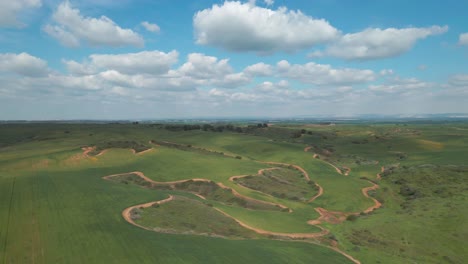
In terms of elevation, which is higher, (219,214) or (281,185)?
(219,214)

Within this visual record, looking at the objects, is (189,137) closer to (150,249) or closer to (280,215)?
(280,215)

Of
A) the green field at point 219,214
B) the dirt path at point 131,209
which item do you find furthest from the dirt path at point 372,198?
the dirt path at point 131,209

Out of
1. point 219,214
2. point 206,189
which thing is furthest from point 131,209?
point 206,189

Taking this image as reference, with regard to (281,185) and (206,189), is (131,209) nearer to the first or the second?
(206,189)

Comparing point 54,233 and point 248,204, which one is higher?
point 54,233

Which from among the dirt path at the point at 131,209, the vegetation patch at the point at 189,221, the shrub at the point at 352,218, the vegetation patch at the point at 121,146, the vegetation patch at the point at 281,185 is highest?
the vegetation patch at the point at 121,146

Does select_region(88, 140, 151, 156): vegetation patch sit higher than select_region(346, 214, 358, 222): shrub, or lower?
higher

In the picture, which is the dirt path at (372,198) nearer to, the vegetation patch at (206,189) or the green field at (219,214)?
the green field at (219,214)

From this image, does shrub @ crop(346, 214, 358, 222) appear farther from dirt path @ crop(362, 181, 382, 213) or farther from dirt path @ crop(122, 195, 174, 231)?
dirt path @ crop(122, 195, 174, 231)

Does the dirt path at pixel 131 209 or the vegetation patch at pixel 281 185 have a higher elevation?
the dirt path at pixel 131 209

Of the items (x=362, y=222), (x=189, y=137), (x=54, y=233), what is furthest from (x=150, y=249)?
(x=189, y=137)

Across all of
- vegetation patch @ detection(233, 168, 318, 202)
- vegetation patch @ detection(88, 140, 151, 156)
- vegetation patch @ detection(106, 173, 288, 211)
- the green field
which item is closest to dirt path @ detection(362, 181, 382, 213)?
the green field
